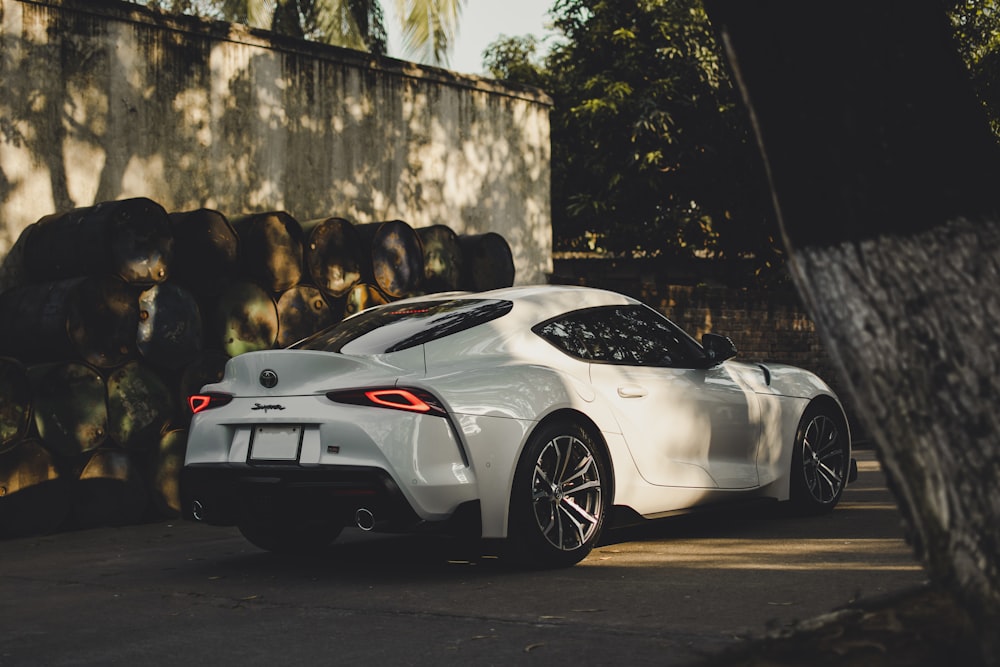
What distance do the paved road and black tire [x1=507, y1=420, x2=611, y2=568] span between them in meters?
0.14

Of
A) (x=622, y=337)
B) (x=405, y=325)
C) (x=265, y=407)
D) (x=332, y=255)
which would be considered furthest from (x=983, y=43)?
(x=265, y=407)

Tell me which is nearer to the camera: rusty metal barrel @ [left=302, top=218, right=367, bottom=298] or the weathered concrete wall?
the weathered concrete wall

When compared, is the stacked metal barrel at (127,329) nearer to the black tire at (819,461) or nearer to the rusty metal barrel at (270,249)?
the rusty metal barrel at (270,249)

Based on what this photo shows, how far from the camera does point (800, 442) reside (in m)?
8.03

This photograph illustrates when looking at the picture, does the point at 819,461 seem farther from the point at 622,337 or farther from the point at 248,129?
the point at 248,129

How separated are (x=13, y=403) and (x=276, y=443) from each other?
3461mm

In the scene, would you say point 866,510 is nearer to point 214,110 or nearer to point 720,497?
point 720,497

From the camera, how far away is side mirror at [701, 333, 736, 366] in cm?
750

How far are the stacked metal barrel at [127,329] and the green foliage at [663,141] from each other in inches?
539

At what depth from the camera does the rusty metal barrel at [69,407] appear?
9109mm

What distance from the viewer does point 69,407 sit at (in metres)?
9.26

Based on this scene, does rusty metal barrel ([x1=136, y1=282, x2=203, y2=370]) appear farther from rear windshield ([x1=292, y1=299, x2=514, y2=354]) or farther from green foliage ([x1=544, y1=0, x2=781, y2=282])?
green foliage ([x1=544, y1=0, x2=781, y2=282])

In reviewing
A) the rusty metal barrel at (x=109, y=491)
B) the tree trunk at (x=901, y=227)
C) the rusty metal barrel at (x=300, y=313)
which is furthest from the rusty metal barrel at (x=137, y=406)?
the tree trunk at (x=901, y=227)

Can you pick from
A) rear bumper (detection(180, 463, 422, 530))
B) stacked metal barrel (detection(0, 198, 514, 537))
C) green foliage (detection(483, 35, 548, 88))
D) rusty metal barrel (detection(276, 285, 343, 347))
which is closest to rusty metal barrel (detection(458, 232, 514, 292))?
stacked metal barrel (detection(0, 198, 514, 537))
